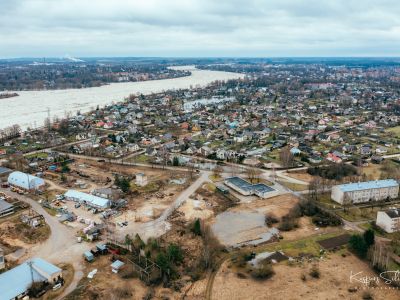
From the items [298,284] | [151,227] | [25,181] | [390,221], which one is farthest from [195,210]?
[25,181]

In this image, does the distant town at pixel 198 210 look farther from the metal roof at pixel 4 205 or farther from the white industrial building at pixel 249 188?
the metal roof at pixel 4 205

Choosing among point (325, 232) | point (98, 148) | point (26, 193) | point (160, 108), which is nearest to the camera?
point (325, 232)

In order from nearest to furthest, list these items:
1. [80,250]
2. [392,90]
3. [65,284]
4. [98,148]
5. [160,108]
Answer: [65,284]
[80,250]
[98,148]
[160,108]
[392,90]

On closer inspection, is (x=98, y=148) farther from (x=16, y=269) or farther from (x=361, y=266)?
(x=361, y=266)

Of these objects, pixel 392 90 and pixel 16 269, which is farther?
pixel 392 90

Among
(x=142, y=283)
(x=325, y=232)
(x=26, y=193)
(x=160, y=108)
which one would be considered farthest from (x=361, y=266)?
(x=160, y=108)

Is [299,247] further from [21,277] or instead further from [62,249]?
[21,277]
